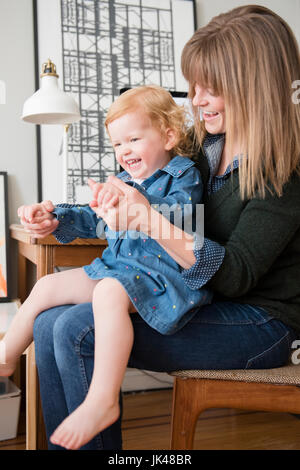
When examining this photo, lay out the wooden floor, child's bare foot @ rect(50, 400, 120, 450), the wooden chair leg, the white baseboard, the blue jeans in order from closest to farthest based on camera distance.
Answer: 1. child's bare foot @ rect(50, 400, 120, 450)
2. the blue jeans
3. the wooden chair leg
4. the wooden floor
5. the white baseboard

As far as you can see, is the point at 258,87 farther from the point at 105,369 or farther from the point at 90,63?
the point at 90,63

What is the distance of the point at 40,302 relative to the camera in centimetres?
103

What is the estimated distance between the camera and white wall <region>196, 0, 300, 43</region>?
2.15 metres

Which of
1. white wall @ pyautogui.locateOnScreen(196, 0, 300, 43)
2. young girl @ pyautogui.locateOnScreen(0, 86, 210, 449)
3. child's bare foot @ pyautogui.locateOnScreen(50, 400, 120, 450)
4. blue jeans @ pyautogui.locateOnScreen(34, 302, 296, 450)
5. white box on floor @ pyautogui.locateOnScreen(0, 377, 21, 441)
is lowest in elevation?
white box on floor @ pyautogui.locateOnScreen(0, 377, 21, 441)

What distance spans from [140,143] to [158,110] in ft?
0.32

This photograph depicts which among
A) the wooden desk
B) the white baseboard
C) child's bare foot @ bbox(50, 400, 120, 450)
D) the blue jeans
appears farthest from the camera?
the white baseboard

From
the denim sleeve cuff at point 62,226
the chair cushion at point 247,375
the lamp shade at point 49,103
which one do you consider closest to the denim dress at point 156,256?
the denim sleeve cuff at point 62,226

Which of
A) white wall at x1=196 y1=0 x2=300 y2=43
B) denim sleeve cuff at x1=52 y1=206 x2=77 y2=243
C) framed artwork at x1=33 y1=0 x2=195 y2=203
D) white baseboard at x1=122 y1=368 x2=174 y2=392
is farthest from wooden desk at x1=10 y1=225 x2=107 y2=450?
white wall at x1=196 y1=0 x2=300 y2=43

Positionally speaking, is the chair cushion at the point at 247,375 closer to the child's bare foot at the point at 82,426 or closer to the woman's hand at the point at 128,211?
the child's bare foot at the point at 82,426

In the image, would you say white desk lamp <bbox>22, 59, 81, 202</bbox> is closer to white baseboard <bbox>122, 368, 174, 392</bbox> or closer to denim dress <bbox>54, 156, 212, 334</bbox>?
denim dress <bbox>54, 156, 212, 334</bbox>

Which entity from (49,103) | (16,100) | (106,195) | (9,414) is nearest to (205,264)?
(106,195)

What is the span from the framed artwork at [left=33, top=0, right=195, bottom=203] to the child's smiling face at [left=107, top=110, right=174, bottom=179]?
31.0 inches
